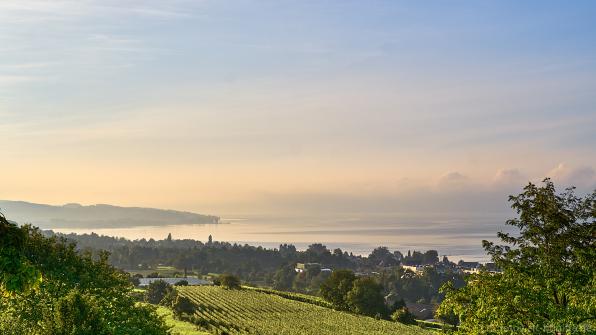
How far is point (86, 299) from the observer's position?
2778 centimetres

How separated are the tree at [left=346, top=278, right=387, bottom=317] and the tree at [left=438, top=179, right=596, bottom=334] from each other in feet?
212

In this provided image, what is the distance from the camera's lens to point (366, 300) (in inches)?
3479

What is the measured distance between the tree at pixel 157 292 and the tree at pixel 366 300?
30.3 meters

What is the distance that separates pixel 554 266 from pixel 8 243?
1883cm

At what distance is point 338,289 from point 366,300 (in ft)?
16.9

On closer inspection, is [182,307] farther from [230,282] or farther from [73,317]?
[73,317]

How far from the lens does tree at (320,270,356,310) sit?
90812 millimetres

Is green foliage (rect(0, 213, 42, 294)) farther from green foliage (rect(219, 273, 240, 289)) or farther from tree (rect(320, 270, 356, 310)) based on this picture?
green foliage (rect(219, 273, 240, 289))

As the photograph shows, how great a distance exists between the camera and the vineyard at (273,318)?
6875cm

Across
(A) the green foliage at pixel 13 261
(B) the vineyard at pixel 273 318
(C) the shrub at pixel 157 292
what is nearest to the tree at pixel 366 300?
(B) the vineyard at pixel 273 318

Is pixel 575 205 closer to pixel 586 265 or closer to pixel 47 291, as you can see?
pixel 586 265

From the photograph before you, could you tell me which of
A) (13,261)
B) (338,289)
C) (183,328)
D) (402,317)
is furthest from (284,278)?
(13,261)

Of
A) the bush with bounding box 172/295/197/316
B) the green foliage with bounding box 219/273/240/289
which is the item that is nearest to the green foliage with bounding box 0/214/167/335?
the bush with bounding box 172/295/197/316

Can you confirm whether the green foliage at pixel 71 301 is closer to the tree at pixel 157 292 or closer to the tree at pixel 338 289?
the tree at pixel 338 289
